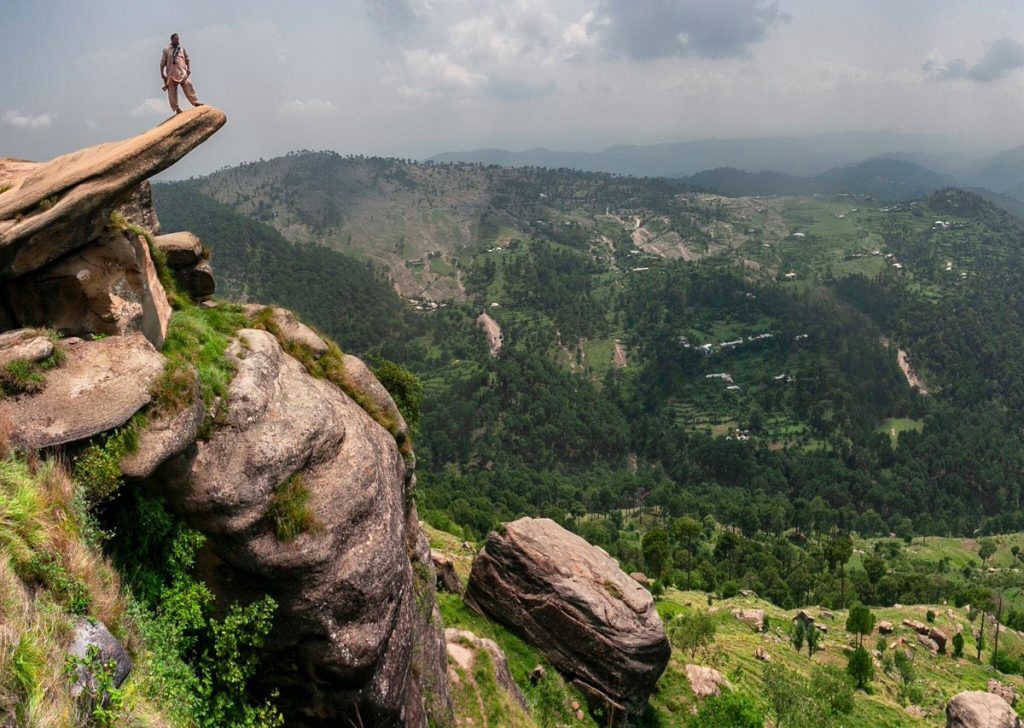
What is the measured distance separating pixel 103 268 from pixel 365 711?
13163mm

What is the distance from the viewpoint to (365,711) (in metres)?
15.0

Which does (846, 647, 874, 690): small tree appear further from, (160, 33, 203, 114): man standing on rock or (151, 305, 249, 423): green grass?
(160, 33, 203, 114): man standing on rock

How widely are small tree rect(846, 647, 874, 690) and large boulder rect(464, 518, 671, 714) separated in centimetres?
3388

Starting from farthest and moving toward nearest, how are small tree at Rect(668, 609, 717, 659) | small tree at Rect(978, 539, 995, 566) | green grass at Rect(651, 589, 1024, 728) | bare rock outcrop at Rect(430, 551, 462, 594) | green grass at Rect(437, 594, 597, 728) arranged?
small tree at Rect(978, 539, 995, 566), small tree at Rect(668, 609, 717, 659), green grass at Rect(651, 589, 1024, 728), bare rock outcrop at Rect(430, 551, 462, 594), green grass at Rect(437, 594, 597, 728)

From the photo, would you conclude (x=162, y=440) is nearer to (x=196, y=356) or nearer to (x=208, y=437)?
(x=208, y=437)

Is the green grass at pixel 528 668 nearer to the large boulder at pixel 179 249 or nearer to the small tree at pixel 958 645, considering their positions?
the large boulder at pixel 179 249

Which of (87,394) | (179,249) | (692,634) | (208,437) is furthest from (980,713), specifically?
(179,249)

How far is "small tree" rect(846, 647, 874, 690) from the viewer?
175ft

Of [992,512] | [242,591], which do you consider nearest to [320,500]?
[242,591]

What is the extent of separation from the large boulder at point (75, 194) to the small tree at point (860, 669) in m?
63.2

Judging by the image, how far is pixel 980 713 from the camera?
3797cm


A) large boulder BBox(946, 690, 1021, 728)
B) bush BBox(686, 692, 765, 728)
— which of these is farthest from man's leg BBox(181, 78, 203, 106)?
large boulder BBox(946, 690, 1021, 728)

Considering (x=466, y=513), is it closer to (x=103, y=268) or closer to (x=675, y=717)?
(x=675, y=717)

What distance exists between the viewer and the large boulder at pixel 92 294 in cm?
1473
